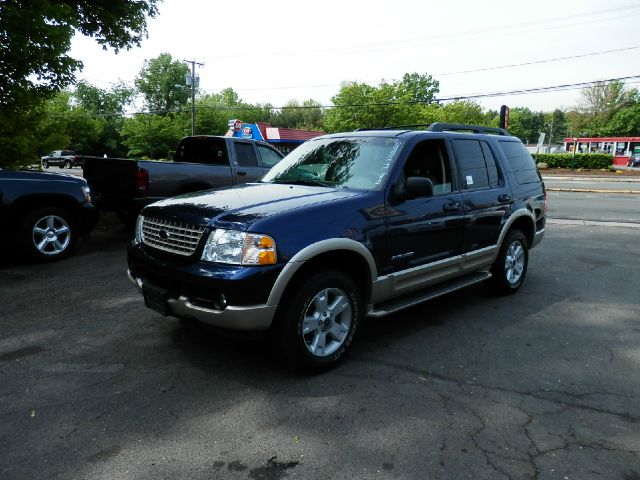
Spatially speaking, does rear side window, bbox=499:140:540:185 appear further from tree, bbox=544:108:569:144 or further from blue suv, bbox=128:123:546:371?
tree, bbox=544:108:569:144

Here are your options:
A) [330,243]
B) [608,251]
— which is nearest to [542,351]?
[330,243]

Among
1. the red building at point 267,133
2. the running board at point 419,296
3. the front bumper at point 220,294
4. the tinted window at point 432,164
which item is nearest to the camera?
the front bumper at point 220,294

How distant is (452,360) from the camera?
3955mm

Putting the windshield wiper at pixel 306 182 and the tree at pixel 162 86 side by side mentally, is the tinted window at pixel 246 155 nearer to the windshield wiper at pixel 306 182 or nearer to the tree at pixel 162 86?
the windshield wiper at pixel 306 182

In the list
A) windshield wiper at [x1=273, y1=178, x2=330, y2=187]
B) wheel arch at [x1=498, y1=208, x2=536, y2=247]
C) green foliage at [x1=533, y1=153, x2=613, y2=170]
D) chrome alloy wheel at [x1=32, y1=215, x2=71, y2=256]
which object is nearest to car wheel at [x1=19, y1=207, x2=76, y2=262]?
chrome alloy wheel at [x1=32, y1=215, x2=71, y2=256]

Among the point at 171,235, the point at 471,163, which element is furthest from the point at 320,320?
the point at 471,163

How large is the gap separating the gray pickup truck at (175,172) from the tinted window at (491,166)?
4.57 m

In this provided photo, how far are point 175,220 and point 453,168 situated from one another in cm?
273

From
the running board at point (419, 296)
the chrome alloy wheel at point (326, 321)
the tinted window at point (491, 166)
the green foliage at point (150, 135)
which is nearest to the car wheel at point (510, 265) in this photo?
the running board at point (419, 296)

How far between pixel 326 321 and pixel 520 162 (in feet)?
12.1

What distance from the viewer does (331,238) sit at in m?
3.53

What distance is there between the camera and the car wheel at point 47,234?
6.80 m

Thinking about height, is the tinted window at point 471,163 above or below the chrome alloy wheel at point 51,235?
above

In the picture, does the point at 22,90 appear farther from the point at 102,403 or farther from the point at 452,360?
the point at 452,360
